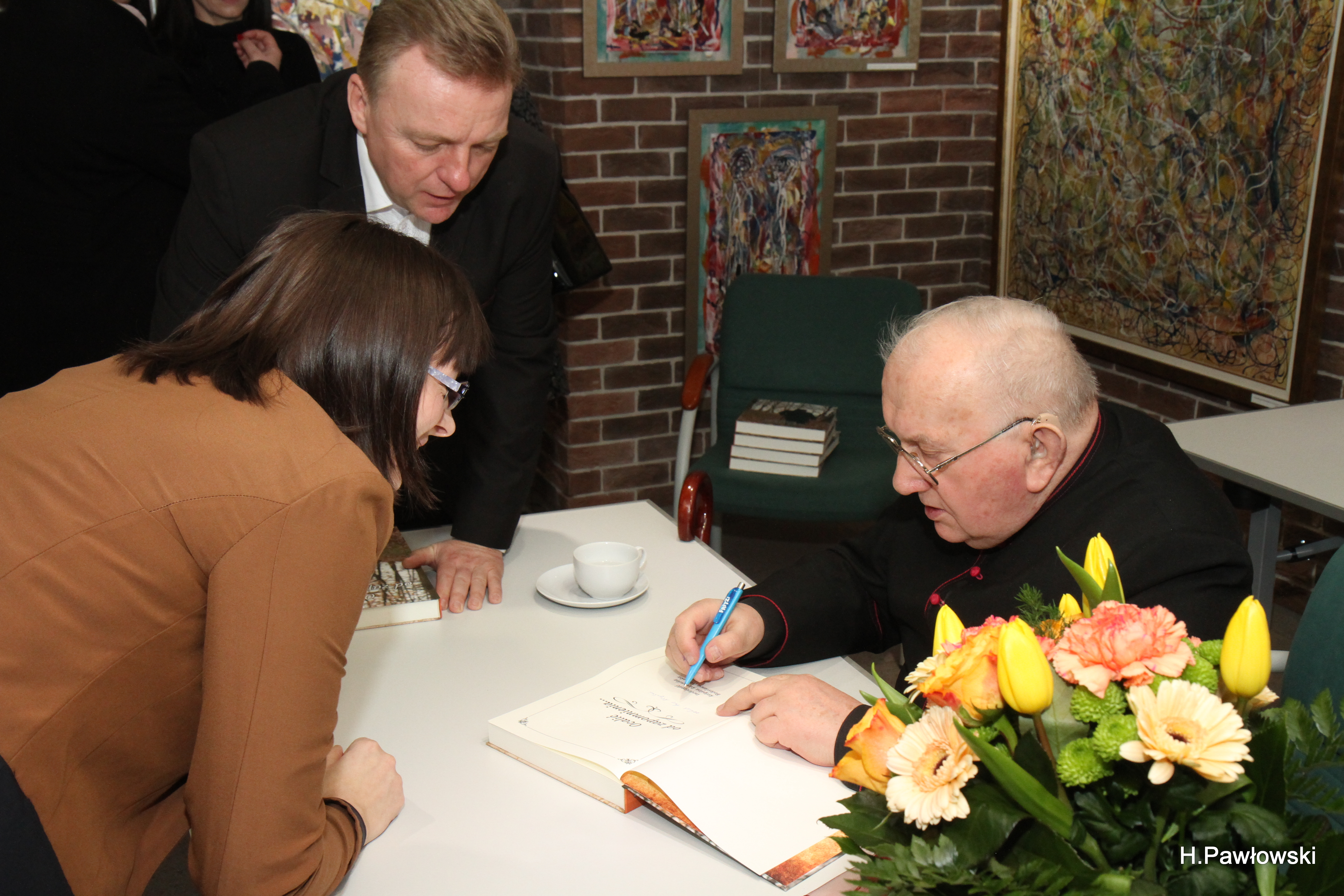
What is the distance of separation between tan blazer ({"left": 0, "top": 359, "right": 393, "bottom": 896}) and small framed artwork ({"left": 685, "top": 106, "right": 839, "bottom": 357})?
291cm

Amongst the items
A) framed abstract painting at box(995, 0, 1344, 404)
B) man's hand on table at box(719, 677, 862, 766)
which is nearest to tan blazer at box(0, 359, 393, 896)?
man's hand on table at box(719, 677, 862, 766)

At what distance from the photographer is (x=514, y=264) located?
2.21 m

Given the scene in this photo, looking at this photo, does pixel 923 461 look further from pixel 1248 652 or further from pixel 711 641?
pixel 1248 652

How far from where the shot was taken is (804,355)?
357cm

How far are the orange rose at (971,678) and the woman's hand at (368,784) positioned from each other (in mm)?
665

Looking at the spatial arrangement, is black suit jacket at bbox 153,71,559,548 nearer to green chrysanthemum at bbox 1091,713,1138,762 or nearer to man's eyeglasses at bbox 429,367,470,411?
man's eyeglasses at bbox 429,367,470,411

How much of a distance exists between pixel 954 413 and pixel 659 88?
99.1 inches

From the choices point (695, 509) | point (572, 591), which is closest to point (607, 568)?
point (572, 591)

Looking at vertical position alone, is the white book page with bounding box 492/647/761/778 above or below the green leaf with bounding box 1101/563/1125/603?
below

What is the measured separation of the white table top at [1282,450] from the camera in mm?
2248

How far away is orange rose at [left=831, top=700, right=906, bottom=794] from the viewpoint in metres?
0.80

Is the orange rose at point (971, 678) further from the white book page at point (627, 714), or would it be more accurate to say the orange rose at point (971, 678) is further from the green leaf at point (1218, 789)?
the white book page at point (627, 714)

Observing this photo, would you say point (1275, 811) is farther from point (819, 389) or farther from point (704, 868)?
point (819, 389)

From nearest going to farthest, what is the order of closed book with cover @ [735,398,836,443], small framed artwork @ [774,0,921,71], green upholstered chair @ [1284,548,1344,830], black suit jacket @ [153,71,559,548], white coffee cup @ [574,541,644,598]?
green upholstered chair @ [1284,548,1344,830]
white coffee cup @ [574,541,644,598]
black suit jacket @ [153,71,559,548]
closed book with cover @ [735,398,836,443]
small framed artwork @ [774,0,921,71]
